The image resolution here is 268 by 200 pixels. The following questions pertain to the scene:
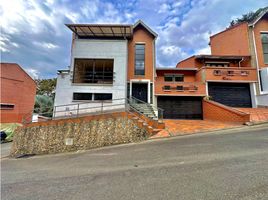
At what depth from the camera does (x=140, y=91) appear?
15.5m

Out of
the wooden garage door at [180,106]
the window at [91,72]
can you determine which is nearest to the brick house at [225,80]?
the wooden garage door at [180,106]

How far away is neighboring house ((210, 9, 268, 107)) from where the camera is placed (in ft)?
49.5

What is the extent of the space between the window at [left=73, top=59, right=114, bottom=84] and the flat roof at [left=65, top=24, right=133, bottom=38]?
2872 mm

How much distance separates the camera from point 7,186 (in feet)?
15.4

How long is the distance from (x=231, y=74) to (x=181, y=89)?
5652 millimetres

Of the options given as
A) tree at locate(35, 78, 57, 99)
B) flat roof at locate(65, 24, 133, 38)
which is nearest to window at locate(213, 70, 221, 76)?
flat roof at locate(65, 24, 133, 38)

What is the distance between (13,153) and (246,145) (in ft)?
48.2

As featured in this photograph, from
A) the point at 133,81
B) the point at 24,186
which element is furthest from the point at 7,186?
the point at 133,81

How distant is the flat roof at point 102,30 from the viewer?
45.4 ft

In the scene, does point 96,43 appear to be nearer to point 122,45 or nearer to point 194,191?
point 122,45

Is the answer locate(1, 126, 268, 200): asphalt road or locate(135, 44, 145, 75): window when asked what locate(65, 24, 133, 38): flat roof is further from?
locate(1, 126, 268, 200): asphalt road

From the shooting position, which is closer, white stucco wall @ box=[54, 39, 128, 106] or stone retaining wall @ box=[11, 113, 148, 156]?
stone retaining wall @ box=[11, 113, 148, 156]

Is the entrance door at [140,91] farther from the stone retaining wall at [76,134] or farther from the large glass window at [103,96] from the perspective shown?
the stone retaining wall at [76,134]

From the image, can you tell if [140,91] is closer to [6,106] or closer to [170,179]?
[170,179]
